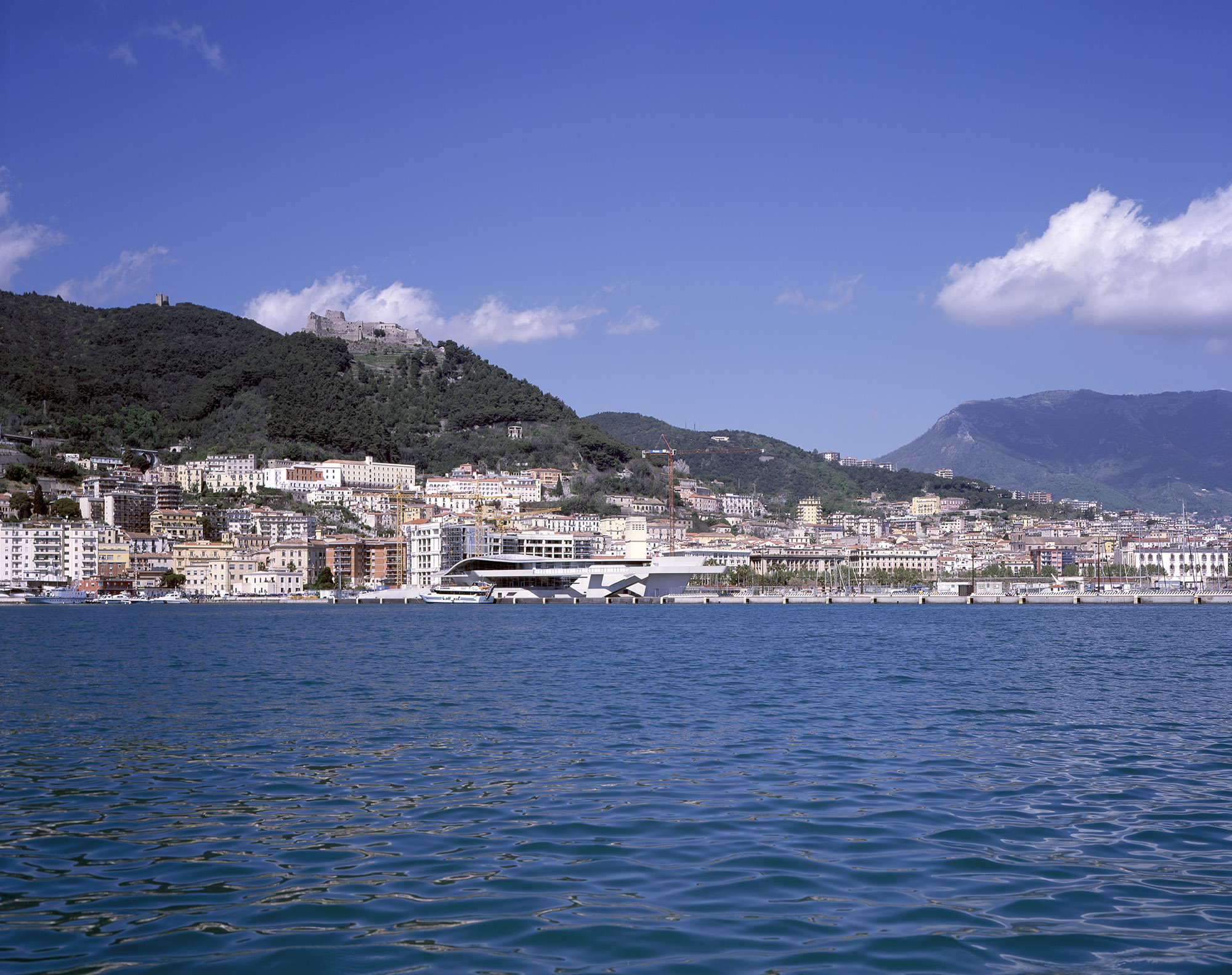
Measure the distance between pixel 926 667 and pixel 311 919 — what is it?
65.4ft

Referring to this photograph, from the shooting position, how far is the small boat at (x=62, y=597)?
9300 centimetres

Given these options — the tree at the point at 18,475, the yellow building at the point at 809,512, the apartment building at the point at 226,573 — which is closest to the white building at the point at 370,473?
the tree at the point at 18,475

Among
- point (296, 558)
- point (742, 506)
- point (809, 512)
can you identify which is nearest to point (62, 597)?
point (296, 558)

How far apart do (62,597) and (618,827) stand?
99285mm

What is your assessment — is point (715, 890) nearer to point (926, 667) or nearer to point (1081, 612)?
point (926, 667)

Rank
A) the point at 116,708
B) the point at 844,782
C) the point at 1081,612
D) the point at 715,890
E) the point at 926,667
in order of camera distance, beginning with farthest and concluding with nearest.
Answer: the point at 1081,612 → the point at 926,667 → the point at 116,708 → the point at 844,782 → the point at 715,890

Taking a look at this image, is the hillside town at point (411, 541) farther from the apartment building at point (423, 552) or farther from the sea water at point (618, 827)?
the sea water at point (618, 827)

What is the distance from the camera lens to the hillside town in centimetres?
10525

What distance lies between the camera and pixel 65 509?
374 ft

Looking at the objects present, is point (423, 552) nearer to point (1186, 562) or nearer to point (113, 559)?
point (113, 559)

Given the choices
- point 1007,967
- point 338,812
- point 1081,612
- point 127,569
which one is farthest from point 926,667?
point 127,569

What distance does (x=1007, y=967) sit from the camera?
535 cm

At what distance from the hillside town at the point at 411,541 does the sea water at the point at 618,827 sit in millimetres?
81823

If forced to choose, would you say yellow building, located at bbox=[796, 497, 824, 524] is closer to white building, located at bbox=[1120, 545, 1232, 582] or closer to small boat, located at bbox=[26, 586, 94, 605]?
white building, located at bbox=[1120, 545, 1232, 582]
